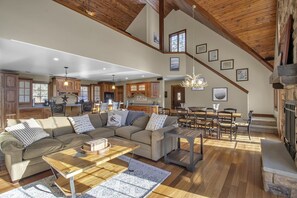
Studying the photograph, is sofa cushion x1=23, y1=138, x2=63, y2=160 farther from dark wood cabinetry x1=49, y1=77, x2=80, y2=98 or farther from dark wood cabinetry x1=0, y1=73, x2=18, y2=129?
dark wood cabinetry x1=49, y1=77, x2=80, y2=98

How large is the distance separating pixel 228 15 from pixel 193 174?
4229 millimetres

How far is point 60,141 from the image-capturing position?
2840 mm

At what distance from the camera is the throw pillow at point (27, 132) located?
250 cm

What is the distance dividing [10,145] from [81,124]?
137 centimetres

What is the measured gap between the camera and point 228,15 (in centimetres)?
420

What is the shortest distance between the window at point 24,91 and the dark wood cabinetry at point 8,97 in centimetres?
56

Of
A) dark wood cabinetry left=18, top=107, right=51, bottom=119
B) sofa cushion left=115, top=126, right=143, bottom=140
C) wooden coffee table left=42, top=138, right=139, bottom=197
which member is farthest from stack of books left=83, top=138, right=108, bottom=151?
dark wood cabinetry left=18, top=107, right=51, bottom=119

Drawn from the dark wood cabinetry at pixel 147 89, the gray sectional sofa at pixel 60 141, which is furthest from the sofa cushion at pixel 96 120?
the dark wood cabinetry at pixel 147 89

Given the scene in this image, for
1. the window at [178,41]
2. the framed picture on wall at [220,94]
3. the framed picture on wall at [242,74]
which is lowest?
the framed picture on wall at [220,94]

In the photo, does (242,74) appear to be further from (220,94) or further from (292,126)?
(292,126)

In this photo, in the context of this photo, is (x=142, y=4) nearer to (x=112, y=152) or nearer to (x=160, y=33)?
(x=160, y=33)

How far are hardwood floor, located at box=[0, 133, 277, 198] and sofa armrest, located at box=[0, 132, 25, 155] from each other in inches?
20.0

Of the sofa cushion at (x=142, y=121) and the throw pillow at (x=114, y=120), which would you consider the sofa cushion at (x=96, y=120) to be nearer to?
the throw pillow at (x=114, y=120)

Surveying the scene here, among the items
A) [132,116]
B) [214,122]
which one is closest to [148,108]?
[214,122]
